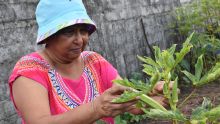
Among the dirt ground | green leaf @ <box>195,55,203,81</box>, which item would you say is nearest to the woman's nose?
green leaf @ <box>195,55,203,81</box>

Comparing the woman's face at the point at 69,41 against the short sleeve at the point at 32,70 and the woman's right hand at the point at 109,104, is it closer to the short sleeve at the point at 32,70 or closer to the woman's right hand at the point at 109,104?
the short sleeve at the point at 32,70

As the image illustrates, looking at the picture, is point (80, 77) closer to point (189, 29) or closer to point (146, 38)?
point (146, 38)

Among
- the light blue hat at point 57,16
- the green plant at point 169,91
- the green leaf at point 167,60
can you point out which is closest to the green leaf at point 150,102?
the green plant at point 169,91

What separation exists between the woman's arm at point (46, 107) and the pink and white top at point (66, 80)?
0.14 feet

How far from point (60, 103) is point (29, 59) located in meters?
0.23

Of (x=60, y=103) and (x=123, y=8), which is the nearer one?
(x=60, y=103)

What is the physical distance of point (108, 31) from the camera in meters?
4.41

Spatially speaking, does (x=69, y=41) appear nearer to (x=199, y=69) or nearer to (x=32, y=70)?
(x=32, y=70)

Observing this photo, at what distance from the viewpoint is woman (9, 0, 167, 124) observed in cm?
160

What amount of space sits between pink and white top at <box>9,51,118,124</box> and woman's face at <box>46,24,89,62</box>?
0.08 metres

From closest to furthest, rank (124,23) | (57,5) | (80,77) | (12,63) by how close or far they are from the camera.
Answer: (57,5)
(80,77)
(12,63)
(124,23)

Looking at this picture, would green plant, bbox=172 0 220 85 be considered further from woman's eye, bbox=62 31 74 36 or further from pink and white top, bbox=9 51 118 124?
woman's eye, bbox=62 31 74 36

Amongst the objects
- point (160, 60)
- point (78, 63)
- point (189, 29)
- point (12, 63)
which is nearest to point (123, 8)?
point (189, 29)

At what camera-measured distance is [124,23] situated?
4840mm
